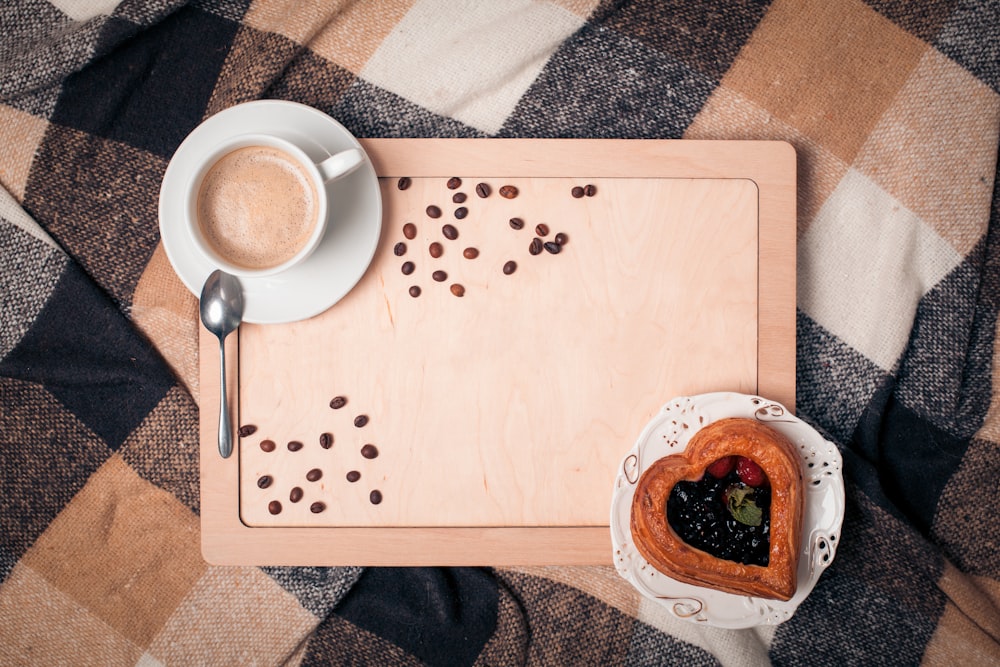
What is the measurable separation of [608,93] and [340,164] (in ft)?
1.75

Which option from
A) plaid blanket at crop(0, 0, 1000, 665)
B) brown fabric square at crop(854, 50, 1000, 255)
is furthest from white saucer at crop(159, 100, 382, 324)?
brown fabric square at crop(854, 50, 1000, 255)

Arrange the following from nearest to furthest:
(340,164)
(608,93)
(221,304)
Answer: (340,164) < (221,304) < (608,93)

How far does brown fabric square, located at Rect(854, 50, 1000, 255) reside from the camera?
51.6 inches

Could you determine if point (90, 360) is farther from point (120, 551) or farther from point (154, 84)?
point (154, 84)

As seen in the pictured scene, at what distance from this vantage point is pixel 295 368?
3.96 feet

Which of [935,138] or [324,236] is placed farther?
[935,138]

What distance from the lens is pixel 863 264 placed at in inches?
51.8

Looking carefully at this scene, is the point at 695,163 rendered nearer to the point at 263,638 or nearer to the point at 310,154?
the point at 310,154

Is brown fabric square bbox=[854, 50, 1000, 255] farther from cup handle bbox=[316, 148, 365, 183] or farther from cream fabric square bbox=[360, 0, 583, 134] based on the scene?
cup handle bbox=[316, 148, 365, 183]

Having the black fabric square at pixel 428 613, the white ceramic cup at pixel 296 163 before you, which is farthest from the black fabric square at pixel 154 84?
the black fabric square at pixel 428 613

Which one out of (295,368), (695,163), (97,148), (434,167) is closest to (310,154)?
(434,167)

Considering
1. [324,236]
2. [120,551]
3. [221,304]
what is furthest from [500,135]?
[120,551]

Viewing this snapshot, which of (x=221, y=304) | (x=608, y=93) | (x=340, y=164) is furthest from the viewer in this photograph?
(x=608, y=93)

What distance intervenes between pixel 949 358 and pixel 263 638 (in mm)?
1360
